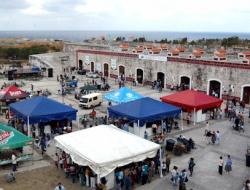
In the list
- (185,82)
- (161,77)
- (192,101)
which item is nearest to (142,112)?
(192,101)

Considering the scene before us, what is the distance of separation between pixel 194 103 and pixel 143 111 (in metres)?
4.94

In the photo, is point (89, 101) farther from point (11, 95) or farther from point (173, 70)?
point (173, 70)

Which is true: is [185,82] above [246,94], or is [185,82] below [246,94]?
above

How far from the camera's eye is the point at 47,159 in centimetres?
1758

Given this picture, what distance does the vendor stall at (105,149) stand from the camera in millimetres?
13602

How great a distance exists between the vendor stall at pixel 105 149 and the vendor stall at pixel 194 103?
29.3 feet

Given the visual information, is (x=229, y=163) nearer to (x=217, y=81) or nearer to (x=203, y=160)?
(x=203, y=160)

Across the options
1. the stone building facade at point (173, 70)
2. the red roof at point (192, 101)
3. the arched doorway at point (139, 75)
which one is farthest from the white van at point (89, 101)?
the arched doorway at point (139, 75)

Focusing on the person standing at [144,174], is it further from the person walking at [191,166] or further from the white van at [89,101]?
the white van at [89,101]

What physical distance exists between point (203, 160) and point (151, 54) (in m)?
22.5

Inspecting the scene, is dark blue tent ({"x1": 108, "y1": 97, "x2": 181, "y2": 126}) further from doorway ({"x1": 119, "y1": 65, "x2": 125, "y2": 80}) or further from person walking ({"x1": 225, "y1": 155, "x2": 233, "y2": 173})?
doorway ({"x1": 119, "y1": 65, "x2": 125, "y2": 80})

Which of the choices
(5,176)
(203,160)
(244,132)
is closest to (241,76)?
(244,132)

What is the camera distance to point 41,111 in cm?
2028

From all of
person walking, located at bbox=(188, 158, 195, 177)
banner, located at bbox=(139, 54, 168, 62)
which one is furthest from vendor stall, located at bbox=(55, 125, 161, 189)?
banner, located at bbox=(139, 54, 168, 62)
